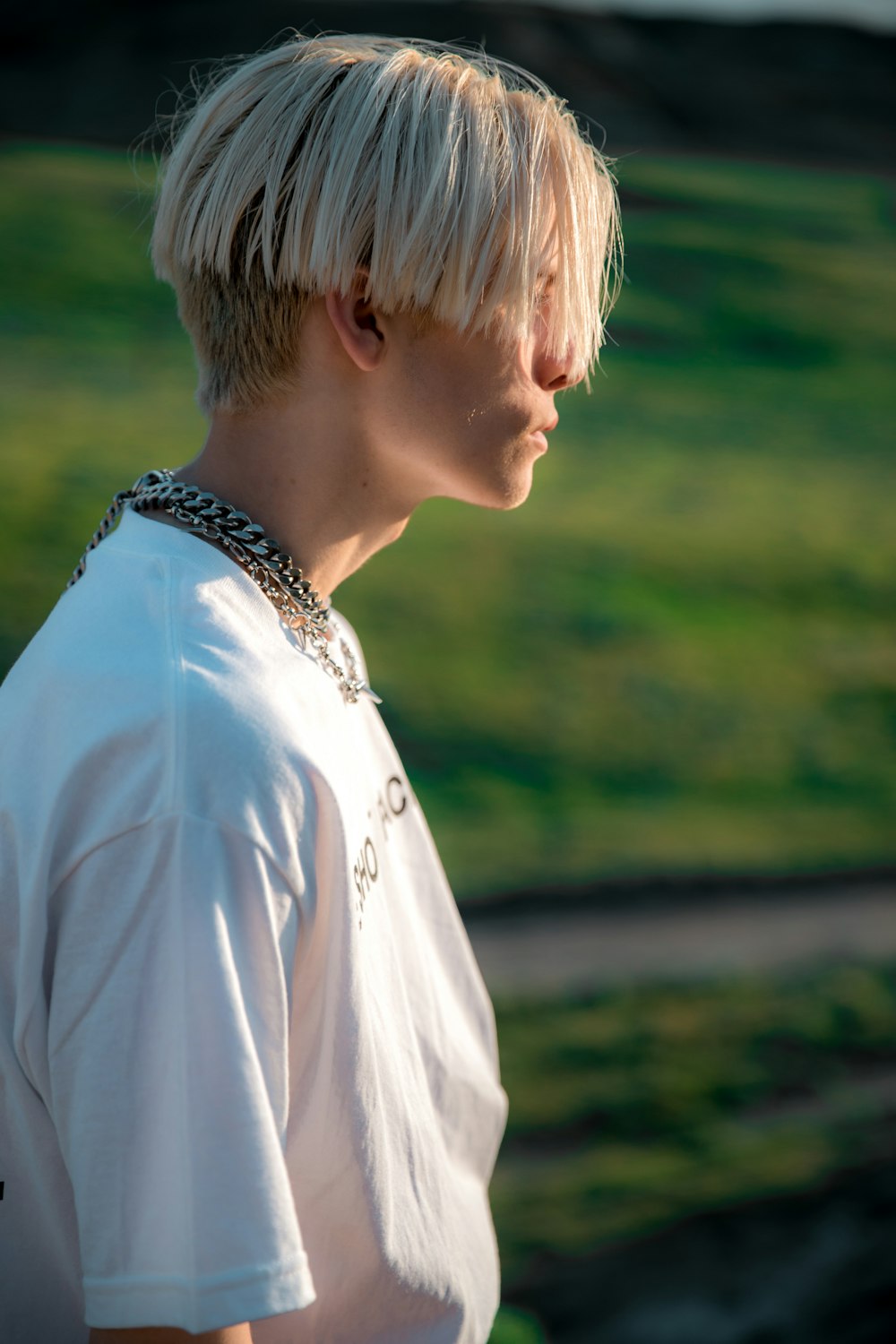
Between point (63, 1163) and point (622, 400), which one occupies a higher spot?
point (63, 1163)

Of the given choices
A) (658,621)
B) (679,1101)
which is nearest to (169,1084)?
(679,1101)

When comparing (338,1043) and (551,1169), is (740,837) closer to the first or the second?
(551,1169)

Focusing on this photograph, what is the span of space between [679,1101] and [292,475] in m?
2.84

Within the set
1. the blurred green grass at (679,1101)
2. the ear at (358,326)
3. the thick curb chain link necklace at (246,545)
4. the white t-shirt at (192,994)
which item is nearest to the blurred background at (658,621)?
the blurred green grass at (679,1101)

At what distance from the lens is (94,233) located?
24.4 feet

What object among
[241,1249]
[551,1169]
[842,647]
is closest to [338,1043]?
[241,1249]

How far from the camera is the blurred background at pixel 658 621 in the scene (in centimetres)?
309

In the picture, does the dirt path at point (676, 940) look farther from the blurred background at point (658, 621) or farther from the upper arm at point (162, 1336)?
the upper arm at point (162, 1336)

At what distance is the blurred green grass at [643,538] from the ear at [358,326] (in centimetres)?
345

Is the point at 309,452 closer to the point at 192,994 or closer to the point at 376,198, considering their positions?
the point at 376,198

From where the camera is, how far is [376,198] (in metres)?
0.90

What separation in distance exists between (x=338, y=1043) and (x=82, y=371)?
6480 mm

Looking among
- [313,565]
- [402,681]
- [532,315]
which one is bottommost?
[402,681]

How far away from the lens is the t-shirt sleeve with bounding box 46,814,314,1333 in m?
0.73
